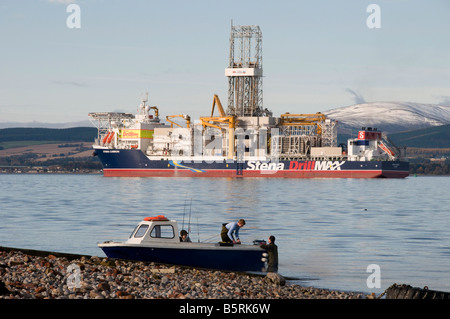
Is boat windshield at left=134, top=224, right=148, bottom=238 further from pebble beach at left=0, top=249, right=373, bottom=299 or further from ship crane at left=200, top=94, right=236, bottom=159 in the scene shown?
ship crane at left=200, top=94, right=236, bottom=159

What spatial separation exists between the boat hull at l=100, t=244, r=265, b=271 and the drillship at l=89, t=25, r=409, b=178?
89.7m

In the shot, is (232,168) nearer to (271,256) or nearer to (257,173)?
(257,173)

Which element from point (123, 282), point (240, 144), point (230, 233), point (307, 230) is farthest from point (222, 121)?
point (123, 282)

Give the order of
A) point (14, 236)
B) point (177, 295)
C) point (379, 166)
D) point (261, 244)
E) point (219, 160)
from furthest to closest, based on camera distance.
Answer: point (219, 160), point (379, 166), point (14, 236), point (261, 244), point (177, 295)

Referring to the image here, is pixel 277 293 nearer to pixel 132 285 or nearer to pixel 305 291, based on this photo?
pixel 305 291

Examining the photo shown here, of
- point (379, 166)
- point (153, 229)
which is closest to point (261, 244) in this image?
point (153, 229)

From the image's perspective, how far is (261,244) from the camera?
21906mm

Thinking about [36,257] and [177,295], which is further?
[36,257]

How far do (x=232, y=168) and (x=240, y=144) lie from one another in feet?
22.5

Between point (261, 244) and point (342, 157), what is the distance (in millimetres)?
91524

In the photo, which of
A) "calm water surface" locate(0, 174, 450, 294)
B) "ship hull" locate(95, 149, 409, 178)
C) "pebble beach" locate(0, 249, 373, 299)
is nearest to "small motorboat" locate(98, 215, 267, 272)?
"pebble beach" locate(0, 249, 373, 299)

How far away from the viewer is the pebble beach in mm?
15320

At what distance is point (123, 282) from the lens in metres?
17.0

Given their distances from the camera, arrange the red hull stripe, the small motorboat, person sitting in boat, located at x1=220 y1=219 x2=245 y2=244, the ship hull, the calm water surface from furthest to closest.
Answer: the ship hull, the red hull stripe, the calm water surface, person sitting in boat, located at x1=220 y1=219 x2=245 y2=244, the small motorboat
